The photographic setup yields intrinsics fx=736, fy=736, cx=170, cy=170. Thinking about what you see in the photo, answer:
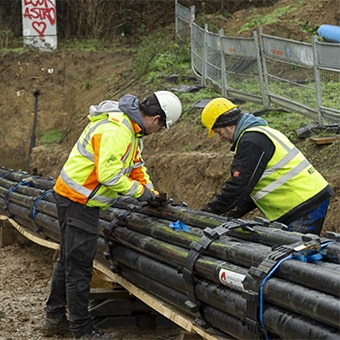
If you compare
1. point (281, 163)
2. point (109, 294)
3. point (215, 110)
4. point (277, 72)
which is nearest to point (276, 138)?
point (281, 163)

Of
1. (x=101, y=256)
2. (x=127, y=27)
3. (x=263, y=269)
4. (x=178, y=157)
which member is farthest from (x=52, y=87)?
(x=263, y=269)

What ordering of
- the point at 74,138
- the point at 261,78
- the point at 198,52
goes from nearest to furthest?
the point at 261,78
the point at 198,52
the point at 74,138

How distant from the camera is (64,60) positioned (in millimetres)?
20344

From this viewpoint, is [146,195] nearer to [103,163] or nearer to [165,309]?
[103,163]

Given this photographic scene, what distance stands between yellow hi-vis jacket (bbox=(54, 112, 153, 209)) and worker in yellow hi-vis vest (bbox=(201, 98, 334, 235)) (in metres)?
0.70

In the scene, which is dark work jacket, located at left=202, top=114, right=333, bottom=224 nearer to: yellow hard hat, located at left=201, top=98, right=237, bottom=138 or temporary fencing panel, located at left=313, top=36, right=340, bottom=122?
yellow hard hat, located at left=201, top=98, right=237, bottom=138

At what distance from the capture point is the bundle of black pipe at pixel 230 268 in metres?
4.21

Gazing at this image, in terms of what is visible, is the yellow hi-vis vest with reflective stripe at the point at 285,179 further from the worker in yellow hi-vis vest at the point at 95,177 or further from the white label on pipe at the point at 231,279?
the white label on pipe at the point at 231,279

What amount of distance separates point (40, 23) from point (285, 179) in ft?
53.6

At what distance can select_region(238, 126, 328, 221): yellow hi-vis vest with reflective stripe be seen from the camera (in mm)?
6047

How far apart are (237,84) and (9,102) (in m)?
8.22

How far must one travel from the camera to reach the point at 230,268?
4.94 m

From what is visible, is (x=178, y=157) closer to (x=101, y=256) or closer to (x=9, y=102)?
(x=101, y=256)

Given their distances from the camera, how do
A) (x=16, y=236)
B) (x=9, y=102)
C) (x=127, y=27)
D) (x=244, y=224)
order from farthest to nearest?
(x=127, y=27) → (x=9, y=102) → (x=16, y=236) → (x=244, y=224)
